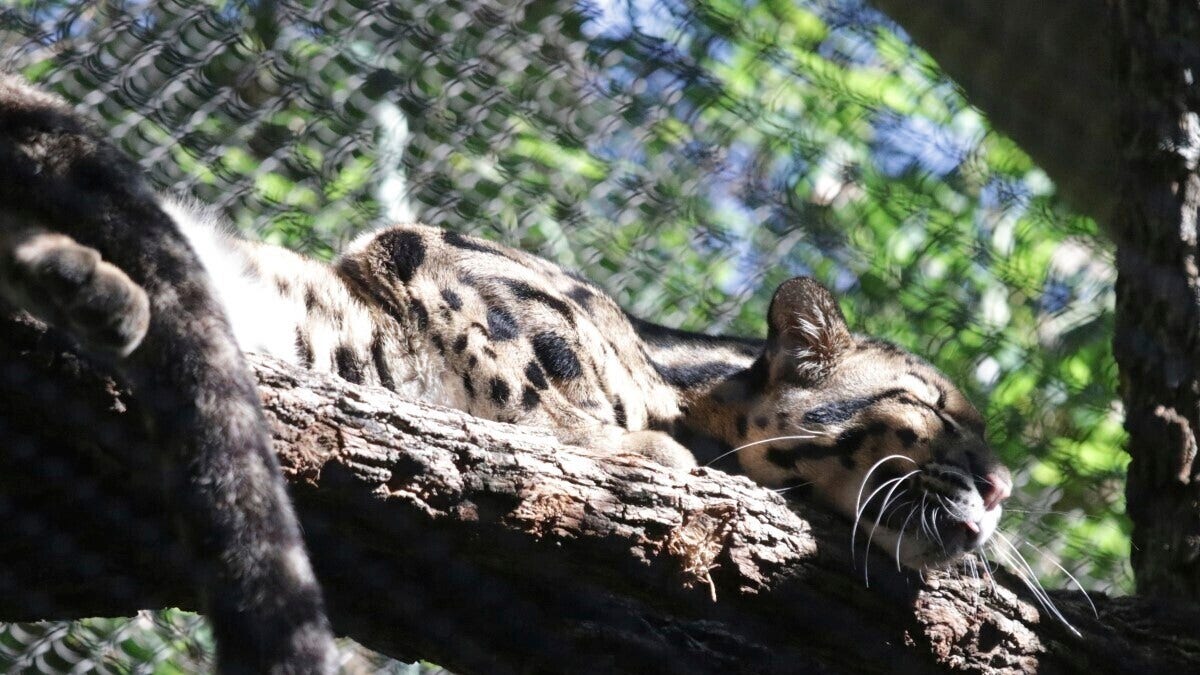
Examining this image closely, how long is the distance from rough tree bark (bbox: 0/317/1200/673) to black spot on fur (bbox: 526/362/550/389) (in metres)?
0.44

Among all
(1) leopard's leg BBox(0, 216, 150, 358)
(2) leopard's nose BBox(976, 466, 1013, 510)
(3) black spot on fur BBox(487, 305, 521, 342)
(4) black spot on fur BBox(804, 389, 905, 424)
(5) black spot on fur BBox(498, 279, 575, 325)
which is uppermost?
(1) leopard's leg BBox(0, 216, 150, 358)

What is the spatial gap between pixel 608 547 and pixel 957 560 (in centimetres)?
65

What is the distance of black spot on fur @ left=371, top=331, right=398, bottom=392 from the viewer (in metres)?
2.27

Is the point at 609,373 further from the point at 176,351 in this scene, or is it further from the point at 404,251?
the point at 176,351

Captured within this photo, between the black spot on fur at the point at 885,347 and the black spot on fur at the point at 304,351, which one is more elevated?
the black spot on fur at the point at 885,347

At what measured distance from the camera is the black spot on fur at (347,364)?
2.26 m

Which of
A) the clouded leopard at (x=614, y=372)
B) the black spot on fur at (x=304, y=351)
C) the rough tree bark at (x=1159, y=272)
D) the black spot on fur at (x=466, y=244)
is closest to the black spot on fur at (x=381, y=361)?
the clouded leopard at (x=614, y=372)

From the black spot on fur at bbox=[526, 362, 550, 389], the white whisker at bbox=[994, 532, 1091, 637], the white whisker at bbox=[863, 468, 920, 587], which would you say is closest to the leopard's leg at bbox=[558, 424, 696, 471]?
the black spot on fur at bbox=[526, 362, 550, 389]

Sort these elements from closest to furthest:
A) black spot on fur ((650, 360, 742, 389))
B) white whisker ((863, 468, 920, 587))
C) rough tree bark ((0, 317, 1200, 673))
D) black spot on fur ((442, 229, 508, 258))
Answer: rough tree bark ((0, 317, 1200, 673)) → white whisker ((863, 468, 920, 587)) → black spot on fur ((442, 229, 508, 258)) → black spot on fur ((650, 360, 742, 389))

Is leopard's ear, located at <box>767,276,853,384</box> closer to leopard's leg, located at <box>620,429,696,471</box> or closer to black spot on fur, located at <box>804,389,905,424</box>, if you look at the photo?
black spot on fur, located at <box>804,389,905,424</box>

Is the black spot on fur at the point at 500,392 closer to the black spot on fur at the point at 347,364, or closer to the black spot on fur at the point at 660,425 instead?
the black spot on fur at the point at 347,364

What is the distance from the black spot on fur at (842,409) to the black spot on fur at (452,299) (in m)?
0.69

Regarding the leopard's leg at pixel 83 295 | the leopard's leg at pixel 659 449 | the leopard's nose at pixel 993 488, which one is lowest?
the leopard's leg at pixel 659 449

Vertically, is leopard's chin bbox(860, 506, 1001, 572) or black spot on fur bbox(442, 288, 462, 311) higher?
leopard's chin bbox(860, 506, 1001, 572)
